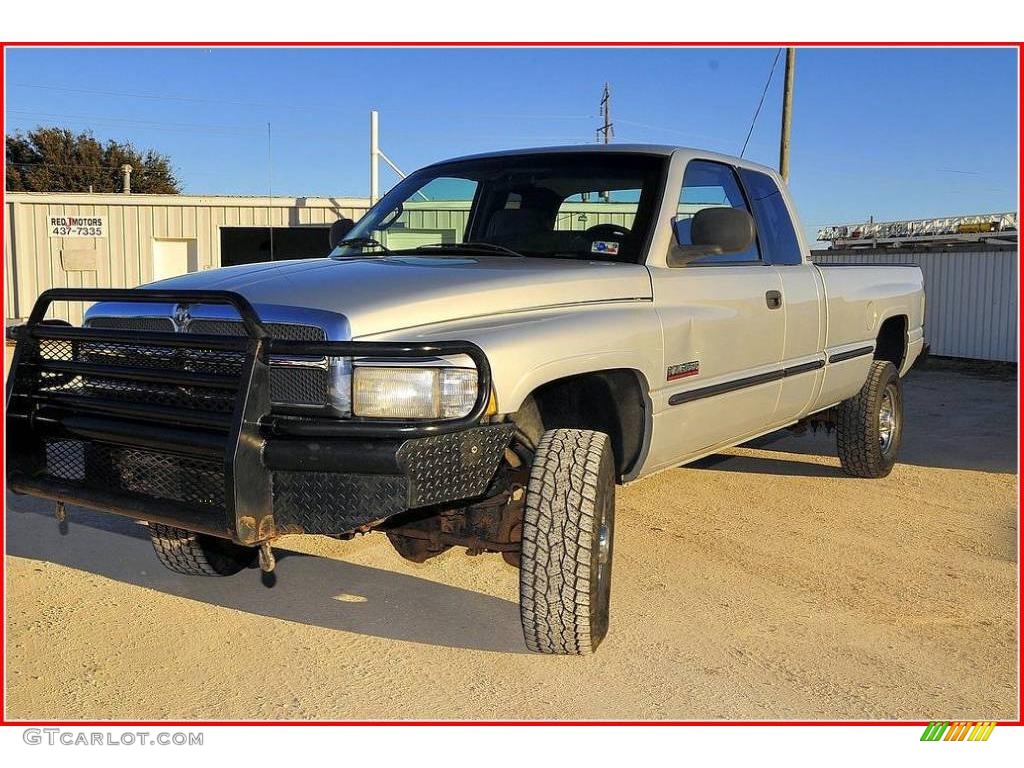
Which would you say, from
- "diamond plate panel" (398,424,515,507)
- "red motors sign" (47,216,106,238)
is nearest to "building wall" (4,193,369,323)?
"red motors sign" (47,216,106,238)

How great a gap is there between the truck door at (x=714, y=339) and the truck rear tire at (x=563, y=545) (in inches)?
30.3

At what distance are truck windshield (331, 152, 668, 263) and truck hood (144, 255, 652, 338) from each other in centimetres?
20

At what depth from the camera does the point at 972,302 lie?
15.7 metres

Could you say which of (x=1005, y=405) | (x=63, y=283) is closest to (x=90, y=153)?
(x=63, y=283)

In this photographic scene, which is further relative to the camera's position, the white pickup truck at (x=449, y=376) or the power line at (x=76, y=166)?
the power line at (x=76, y=166)

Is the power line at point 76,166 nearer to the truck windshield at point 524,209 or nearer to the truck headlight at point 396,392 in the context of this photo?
the truck windshield at point 524,209

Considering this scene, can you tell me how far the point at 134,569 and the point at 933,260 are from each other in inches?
590

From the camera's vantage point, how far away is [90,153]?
50.0 m

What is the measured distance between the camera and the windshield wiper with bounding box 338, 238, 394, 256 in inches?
191

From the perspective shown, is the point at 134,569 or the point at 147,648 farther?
the point at 134,569

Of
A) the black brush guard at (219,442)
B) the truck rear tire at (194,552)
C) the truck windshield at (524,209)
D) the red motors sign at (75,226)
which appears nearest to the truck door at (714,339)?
the truck windshield at (524,209)

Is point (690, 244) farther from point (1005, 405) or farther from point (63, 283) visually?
point (63, 283)

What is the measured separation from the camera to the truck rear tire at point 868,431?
652 centimetres

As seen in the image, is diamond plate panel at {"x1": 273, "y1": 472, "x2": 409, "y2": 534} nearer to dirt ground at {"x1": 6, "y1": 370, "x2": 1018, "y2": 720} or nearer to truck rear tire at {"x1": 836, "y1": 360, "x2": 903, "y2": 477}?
dirt ground at {"x1": 6, "y1": 370, "x2": 1018, "y2": 720}
